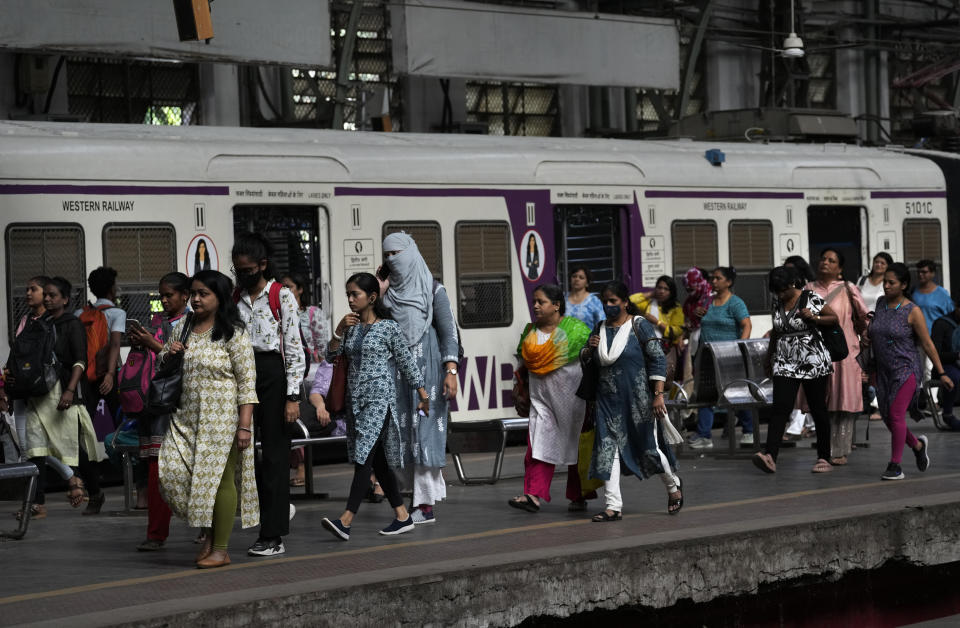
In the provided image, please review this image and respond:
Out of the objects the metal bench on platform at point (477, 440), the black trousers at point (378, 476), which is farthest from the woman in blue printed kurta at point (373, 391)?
the metal bench on platform at point (477, 440)

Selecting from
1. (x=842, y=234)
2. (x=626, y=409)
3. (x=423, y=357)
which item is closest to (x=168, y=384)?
(x=423, y=357)

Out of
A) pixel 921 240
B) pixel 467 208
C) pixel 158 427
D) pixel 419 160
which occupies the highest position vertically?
pixel 419 160

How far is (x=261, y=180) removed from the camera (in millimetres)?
13797

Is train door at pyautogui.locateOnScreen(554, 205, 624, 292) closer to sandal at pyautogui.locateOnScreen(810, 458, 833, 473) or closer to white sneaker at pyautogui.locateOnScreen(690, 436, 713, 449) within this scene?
white sneaker at pyautogui.locateOnScreen(690, 436, 713, 449)

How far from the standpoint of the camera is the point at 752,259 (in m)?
17.5

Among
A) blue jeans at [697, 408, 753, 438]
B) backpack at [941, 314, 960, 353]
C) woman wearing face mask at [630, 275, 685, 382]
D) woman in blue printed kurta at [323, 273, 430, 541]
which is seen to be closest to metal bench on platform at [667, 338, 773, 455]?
blue jeans at [697, 408, 753, 438]

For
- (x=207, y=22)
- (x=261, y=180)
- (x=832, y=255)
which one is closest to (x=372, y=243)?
(x=261, y=180)

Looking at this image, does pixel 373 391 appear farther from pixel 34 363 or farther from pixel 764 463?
pixel 764 463

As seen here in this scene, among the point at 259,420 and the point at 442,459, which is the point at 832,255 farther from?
the point at 259,420

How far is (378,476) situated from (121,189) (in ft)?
14.4

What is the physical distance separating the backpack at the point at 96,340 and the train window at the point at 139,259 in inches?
38.7

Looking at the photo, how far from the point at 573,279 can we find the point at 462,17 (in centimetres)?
703

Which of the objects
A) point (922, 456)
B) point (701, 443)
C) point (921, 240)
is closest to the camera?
point (922, 456)

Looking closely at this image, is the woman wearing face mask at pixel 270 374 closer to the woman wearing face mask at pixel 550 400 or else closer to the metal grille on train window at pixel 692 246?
the woman wearing face mask at pixel 550 400
